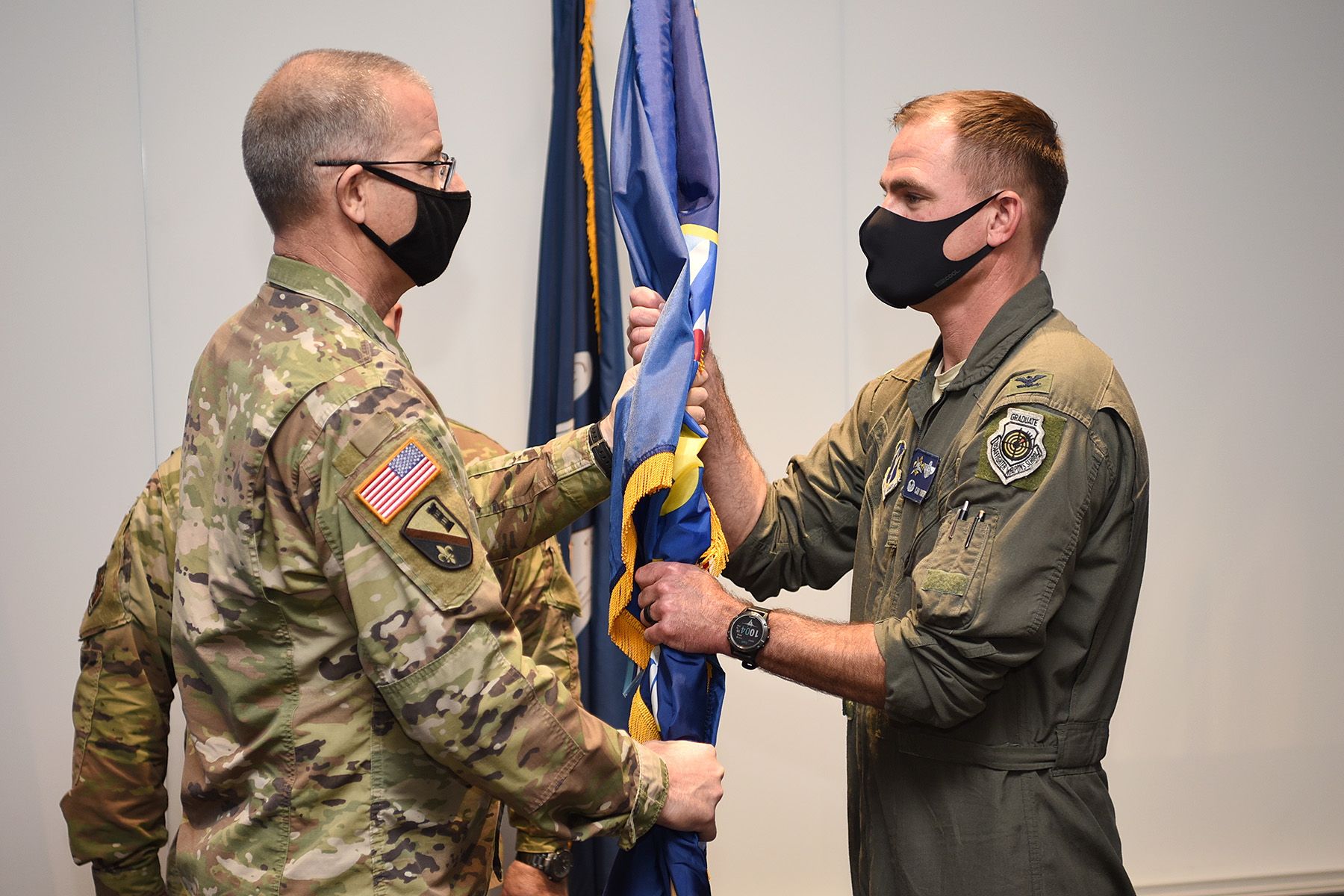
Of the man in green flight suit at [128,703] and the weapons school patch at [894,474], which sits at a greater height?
the weapons school patch at [894,474]

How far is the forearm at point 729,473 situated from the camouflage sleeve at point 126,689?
1.04 meters

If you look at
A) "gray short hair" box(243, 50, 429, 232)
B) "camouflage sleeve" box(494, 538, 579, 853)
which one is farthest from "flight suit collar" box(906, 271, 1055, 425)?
"gray short hair" box(243, 50, 429, 232)

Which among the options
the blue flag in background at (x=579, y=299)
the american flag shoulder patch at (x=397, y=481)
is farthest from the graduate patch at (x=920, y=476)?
the blue flag in background at (x=579, y=299)

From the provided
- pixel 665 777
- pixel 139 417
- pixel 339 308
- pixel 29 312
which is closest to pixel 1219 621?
pixel 665 777

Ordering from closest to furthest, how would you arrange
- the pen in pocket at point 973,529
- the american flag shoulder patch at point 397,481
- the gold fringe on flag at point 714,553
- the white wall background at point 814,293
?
1. the american flag shoulder patch at point 397,481
2. the pen in pocket at point 973,529
3. the gold fringe on flag at point 714,553
4. the white wall background at point 814,293

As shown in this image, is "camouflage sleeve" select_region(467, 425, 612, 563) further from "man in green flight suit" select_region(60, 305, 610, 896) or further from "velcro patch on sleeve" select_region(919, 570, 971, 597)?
"velcro patch on sleeve" select_region(919, 570, 971, 597)

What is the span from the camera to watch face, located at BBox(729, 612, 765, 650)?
1547mm

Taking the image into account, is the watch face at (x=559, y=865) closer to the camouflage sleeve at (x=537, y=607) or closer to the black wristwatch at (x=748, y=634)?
the camouflage sleeve at (x=537, y=607)

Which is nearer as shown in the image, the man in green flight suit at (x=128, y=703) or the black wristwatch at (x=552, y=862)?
the man in green flight suit at (x=128, y=703)

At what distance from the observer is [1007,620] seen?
1.44 m

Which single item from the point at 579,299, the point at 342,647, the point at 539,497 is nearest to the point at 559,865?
the point at 539,497

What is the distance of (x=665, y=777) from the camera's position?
4.72 feet

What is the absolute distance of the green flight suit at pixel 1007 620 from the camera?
1463mm

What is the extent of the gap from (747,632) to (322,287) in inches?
32.3
